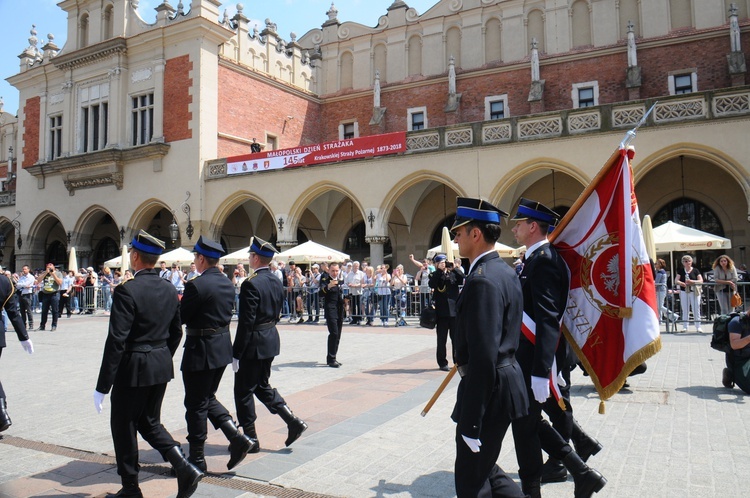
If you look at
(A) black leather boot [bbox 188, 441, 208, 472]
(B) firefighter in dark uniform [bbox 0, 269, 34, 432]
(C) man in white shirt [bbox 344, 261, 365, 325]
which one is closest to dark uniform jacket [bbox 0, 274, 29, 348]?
(B) firefighter in dark uniform [bbox 0, 269, 34, 432]

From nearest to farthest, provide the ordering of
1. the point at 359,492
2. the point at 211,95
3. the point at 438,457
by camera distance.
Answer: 1. the point at 359,492
2. the point at 438,457
3. the point at 211,95

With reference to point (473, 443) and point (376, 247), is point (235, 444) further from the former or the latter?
point (376, 247)

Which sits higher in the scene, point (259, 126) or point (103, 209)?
point (259, 126)

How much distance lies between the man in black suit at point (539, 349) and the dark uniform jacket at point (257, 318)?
88.6 inches

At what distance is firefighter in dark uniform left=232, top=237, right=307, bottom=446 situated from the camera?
4.93 m

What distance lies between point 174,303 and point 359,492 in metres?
1.86

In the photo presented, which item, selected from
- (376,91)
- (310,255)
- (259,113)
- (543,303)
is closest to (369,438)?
(543,303)

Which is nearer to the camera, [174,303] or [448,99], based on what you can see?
[174,303]

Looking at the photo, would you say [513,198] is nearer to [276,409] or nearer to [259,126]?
[259,126]

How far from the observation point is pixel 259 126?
2736 centimetres

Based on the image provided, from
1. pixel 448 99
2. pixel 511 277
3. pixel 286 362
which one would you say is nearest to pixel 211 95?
pixel 448 99

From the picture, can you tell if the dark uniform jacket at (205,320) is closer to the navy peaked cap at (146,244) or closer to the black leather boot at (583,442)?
the navy peaked cap at (146,244)

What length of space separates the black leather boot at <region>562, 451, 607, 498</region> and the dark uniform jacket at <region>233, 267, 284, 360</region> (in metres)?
2.49

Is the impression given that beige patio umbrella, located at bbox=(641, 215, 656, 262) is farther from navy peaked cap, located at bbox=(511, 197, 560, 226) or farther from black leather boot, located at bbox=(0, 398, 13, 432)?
black leather boot, located at bbox=(0, 398, 13, 432)
